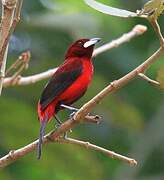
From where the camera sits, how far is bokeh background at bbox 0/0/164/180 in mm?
3936

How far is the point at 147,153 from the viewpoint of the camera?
15.8 ft

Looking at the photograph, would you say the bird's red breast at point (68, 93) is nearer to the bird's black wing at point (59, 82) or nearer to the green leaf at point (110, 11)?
the bird's black wing at point (59, 82)

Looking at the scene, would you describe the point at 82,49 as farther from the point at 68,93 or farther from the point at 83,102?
the point at 83,102

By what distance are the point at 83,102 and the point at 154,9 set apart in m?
2.59

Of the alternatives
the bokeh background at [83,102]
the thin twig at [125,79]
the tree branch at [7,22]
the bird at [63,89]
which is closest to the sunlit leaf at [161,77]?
the thin twig at [125,79]

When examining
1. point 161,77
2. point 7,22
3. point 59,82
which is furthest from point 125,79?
point 59,82

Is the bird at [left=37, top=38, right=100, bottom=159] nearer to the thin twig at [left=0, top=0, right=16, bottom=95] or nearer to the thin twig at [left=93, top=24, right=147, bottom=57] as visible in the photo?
the thin twig at [left=93, top=24, right=147, bottom=57]

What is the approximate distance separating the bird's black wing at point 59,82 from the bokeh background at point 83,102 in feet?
3.39

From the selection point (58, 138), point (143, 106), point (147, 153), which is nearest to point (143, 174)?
point (147, 153)

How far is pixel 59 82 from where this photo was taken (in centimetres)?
278

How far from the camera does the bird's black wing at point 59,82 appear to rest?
2742 mm

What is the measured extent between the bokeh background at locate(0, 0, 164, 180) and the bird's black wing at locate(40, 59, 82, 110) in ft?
3.39

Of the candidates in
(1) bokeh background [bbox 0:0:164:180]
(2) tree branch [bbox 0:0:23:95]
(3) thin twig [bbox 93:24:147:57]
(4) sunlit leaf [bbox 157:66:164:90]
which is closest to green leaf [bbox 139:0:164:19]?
(4) sunlit leaf [bbox 157:66:164:90]

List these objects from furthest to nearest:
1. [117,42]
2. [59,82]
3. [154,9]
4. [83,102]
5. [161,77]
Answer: [83,102], [117,42], [59,82], [161,77], [154,9]
